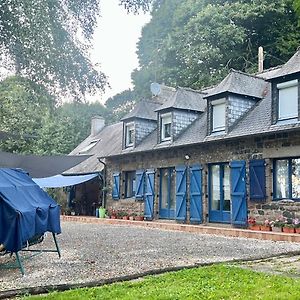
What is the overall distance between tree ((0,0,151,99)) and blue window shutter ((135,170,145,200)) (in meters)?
9.35

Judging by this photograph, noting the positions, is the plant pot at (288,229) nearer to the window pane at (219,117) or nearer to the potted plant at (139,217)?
the window pane at (219,117)

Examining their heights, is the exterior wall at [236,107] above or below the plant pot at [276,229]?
above

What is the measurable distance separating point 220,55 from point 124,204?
1111cm

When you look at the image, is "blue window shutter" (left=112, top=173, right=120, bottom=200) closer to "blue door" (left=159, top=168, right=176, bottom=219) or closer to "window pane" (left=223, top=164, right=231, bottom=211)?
"blue door" (left=159, top=168, right=176, bottom=219)

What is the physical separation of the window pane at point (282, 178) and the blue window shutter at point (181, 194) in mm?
3662

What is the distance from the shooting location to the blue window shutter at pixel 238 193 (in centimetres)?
1212

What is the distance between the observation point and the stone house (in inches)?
448

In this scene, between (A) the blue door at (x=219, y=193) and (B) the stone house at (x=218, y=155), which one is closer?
(B) the stone house at (x=218, y=155)

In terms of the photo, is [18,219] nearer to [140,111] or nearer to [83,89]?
[83,89]

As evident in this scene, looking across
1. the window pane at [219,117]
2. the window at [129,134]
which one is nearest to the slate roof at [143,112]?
the window at [129,134]

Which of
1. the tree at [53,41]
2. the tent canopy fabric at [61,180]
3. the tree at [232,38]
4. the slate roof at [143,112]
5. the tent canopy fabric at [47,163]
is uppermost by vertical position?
the tree at [232,38]

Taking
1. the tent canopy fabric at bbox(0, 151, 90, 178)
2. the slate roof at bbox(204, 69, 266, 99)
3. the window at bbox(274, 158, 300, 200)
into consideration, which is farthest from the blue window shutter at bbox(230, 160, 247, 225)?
the tent canopy fabric at bbox(0, 151, 90, 178)

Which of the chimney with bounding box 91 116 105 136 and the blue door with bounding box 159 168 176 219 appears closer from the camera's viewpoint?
the blue door with bounding box 159 168 176 219

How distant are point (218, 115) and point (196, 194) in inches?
106
